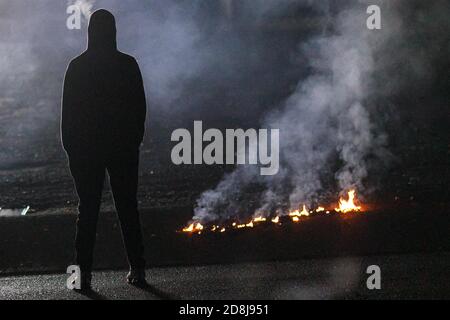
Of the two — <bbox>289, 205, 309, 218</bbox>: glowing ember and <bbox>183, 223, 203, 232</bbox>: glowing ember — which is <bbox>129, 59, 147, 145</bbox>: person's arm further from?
<bbox>289, 205, 309, 218</bbox>: glowing ember

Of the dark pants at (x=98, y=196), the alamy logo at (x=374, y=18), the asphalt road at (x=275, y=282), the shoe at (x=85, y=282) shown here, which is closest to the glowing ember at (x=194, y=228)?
the asphalt road at (x=275, y=282)

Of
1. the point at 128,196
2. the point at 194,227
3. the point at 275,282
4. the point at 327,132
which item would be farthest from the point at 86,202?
the point at 327,132

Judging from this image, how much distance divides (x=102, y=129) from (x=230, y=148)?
20.5 feet

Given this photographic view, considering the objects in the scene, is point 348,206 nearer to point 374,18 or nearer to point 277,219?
point 277,219

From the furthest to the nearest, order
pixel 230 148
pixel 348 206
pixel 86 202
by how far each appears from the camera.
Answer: pixel 230 148 < pixel 348 206 < pixel 86 202

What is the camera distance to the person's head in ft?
16.6

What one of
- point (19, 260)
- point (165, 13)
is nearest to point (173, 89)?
point (165, 13)

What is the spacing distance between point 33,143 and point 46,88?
227 inches

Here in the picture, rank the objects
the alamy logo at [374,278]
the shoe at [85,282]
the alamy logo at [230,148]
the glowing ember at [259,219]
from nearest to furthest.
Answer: the alamy logo at [374,278]
the shoe at [85,282]
the glowing ember at [259,219]
the alamy logo at [230,148]

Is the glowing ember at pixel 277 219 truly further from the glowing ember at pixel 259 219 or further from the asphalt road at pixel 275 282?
the asphalt road at pixel 275 282

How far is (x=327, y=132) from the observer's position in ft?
33.7

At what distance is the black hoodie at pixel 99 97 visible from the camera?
5.03m

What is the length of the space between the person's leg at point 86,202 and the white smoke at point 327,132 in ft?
6.86

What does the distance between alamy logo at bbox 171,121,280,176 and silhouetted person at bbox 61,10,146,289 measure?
4.12 m
